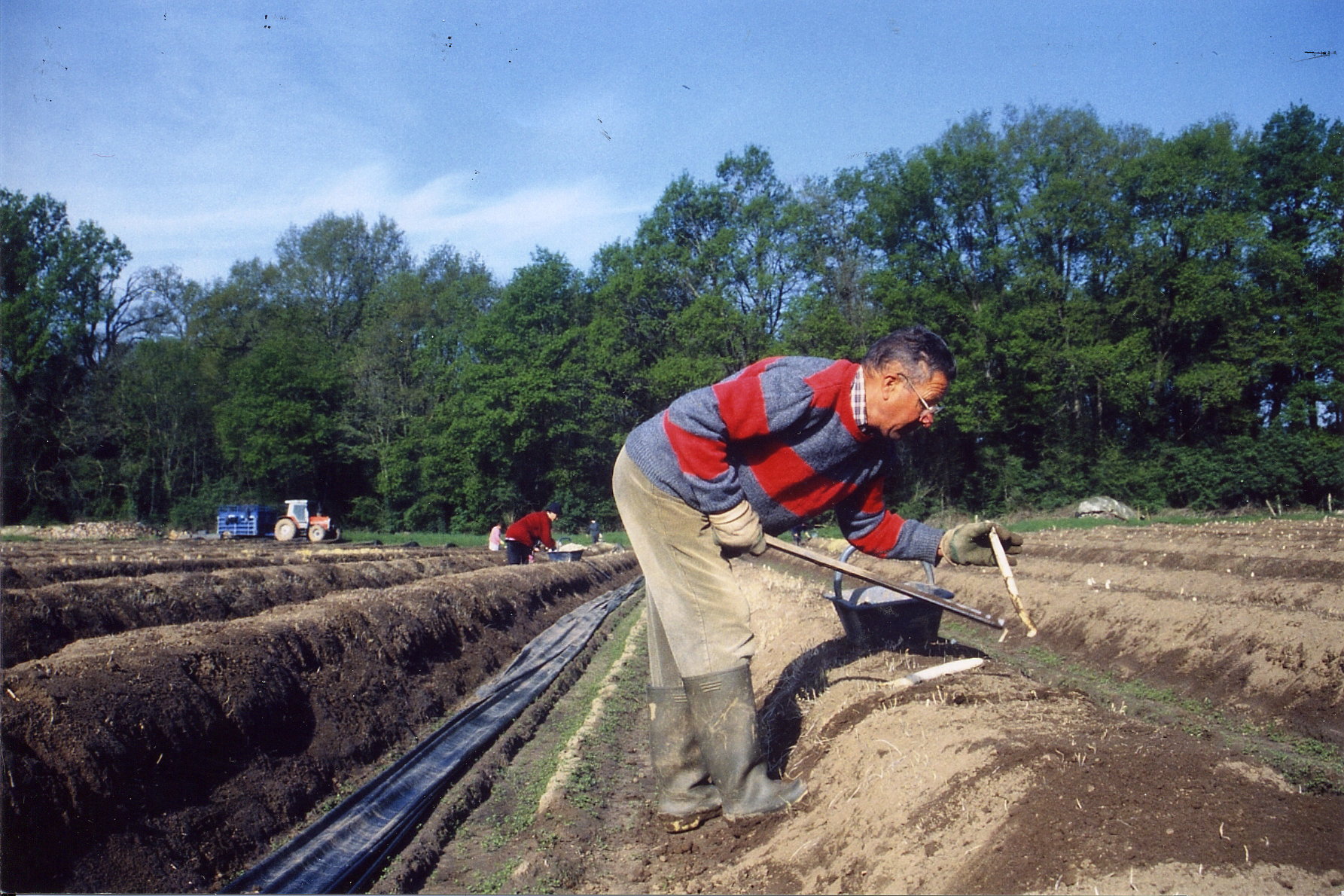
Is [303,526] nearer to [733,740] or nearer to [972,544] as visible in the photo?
[972,544]

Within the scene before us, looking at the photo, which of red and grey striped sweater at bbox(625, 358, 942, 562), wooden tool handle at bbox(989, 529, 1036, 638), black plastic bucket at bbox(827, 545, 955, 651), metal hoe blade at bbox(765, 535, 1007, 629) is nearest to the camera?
red and grey striped sweater at bbox(625, 358, 942, 562)


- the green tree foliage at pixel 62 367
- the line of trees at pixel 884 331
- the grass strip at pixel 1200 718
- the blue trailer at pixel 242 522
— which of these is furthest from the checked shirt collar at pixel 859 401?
the blue trailer at pixel 242 522

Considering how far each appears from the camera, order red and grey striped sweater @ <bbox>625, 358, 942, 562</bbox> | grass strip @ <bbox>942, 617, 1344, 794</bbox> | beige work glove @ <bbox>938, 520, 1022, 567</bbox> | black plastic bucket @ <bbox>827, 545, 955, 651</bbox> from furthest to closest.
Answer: black plastic bucket @ <bbox>827, 545, 955, 651</bbox>
grass strip @ <bbox>942, 617, 1344, 794</bbox>
beige work glove @ <bbox>938, 520, 1022, 567</bbox>
red and grey striped sweater @ <bbox>625, 358, 942, 562</bbox>

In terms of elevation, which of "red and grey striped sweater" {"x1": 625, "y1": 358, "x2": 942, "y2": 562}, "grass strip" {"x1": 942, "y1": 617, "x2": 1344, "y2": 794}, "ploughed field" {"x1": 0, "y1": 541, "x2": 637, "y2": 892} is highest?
"red and grey striped sweater" {"x1": 625, "y1": 358, "x2": 942, "y2": 562}

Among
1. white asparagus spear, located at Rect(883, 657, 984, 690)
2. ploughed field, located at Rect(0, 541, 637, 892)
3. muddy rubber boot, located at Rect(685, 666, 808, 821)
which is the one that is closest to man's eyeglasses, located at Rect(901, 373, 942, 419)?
muddy rubber boot, located at Rect(685, 666, 808, 821)

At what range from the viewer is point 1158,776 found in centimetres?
305

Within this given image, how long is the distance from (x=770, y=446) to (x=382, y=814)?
2892 mm

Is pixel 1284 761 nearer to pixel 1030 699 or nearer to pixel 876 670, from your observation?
pixel 1030 699

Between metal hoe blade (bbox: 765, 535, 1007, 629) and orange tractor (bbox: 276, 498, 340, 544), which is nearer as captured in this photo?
metal hoe blade (bbox: 765, 535, 1007, 629)

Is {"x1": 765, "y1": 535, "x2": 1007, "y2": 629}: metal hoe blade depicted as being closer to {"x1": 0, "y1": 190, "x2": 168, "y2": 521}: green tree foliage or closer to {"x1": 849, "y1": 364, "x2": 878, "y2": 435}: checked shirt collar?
{"x1": 849, "y1": 364, "x2": 878, "y2": 435}: checked shirt collar

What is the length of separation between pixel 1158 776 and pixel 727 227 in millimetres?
40713

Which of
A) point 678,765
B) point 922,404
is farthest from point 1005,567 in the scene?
point 678,765

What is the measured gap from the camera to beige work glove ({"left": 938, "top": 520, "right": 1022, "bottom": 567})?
457cm

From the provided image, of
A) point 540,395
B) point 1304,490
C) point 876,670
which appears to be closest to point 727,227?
point 540,395
